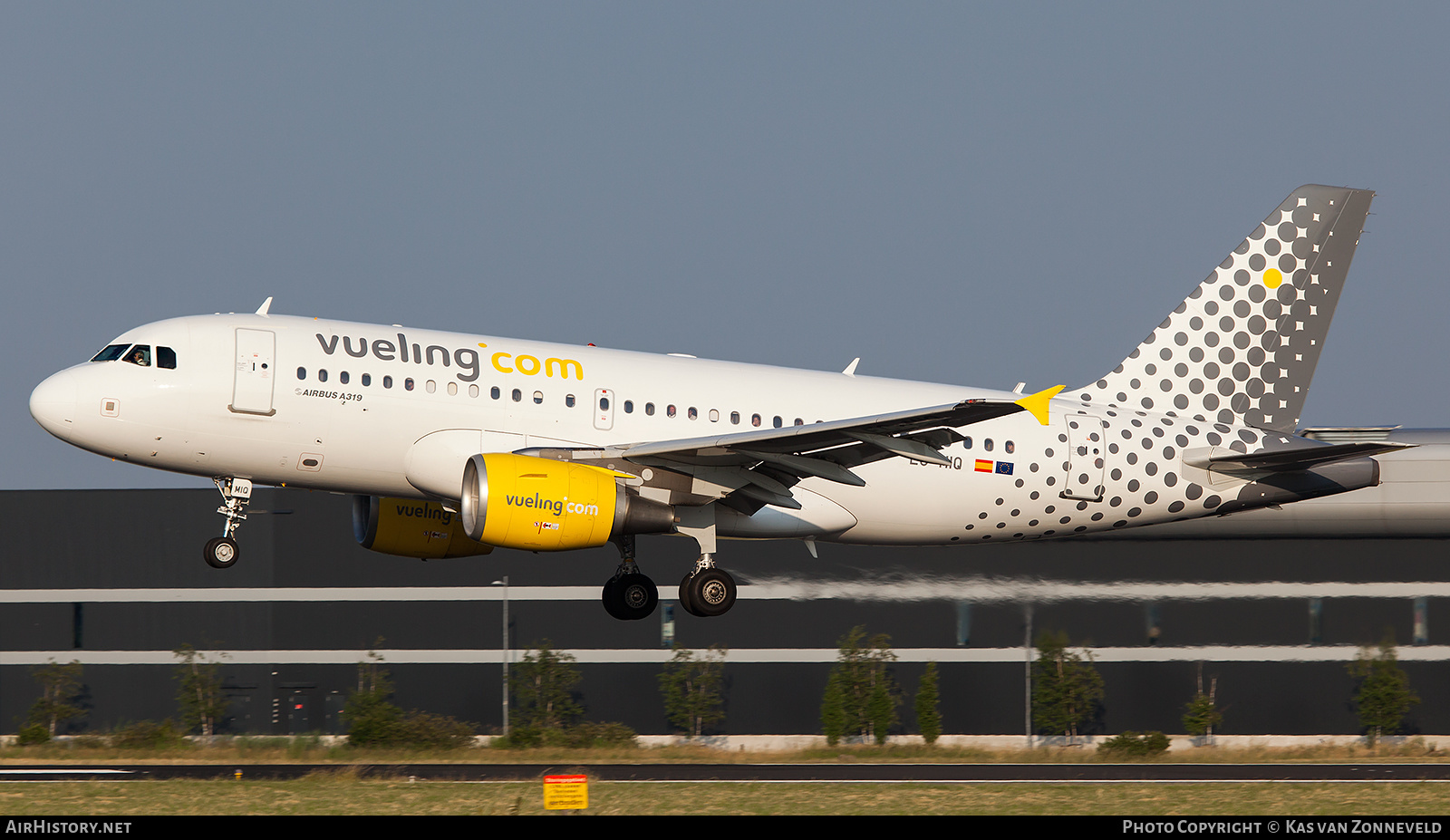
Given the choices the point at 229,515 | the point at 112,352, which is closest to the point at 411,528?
the point at 229,515

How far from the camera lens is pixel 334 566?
52.6 metres

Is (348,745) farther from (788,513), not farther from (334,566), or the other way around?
(788,513)

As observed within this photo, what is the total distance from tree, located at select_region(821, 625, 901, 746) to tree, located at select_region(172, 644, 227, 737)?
20745 mm

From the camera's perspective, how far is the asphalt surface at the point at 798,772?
114 feet

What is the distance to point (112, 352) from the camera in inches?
851

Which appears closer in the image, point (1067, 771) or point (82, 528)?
point (1067, 771)

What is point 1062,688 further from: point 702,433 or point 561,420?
point 561,420

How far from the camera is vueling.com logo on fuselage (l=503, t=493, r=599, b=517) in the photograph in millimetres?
20734

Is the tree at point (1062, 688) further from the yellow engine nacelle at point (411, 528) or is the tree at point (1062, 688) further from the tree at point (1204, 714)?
the yellow engine nacelle at point (411, 528)

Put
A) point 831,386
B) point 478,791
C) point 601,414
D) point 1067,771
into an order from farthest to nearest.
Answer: point 1067,771
point 478,791
point 831,386
point 601,414

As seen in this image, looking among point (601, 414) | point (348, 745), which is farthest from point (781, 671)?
point (601, 414)

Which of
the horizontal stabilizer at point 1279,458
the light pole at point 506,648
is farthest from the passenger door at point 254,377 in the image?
the light pole at point 506,648

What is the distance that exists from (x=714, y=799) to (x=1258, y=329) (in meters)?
13.1
